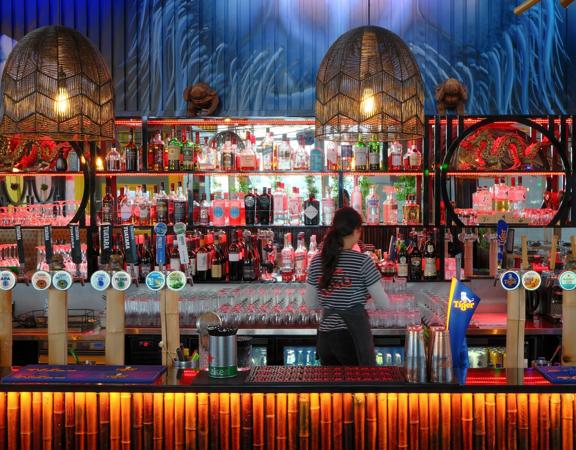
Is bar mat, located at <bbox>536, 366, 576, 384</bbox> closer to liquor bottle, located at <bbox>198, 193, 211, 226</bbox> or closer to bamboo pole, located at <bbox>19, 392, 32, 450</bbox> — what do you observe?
bamboo pole, located at <bbox>19, 392, 32, 450</bbox>

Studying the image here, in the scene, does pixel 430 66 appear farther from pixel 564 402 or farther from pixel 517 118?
pixel 564 402

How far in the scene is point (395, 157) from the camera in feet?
18.6

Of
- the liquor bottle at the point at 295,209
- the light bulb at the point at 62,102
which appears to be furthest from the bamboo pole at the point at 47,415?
the liquor bottle at the point at 295,209

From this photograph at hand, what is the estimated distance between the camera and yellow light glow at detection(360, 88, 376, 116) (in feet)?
9.41

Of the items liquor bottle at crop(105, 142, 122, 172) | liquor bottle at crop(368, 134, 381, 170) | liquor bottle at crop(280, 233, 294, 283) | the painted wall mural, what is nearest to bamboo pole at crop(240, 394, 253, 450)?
liquor bottle at crop(280, 233, 294, 283)

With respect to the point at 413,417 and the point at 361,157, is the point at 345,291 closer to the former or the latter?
the point at 413,417

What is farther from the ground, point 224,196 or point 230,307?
point 224,196

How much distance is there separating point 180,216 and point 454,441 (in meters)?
3.27

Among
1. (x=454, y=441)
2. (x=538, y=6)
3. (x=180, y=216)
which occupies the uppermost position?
(x=538, y=6)

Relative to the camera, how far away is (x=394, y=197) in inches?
226

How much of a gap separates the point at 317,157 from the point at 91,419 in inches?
129

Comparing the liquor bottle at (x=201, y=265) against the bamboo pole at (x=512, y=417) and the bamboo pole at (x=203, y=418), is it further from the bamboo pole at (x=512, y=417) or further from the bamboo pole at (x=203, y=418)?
the bamboo pole at (x=512, y=417)

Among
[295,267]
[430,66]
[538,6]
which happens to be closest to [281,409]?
[295,267]

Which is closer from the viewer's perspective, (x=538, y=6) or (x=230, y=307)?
(x=230, y=307)
